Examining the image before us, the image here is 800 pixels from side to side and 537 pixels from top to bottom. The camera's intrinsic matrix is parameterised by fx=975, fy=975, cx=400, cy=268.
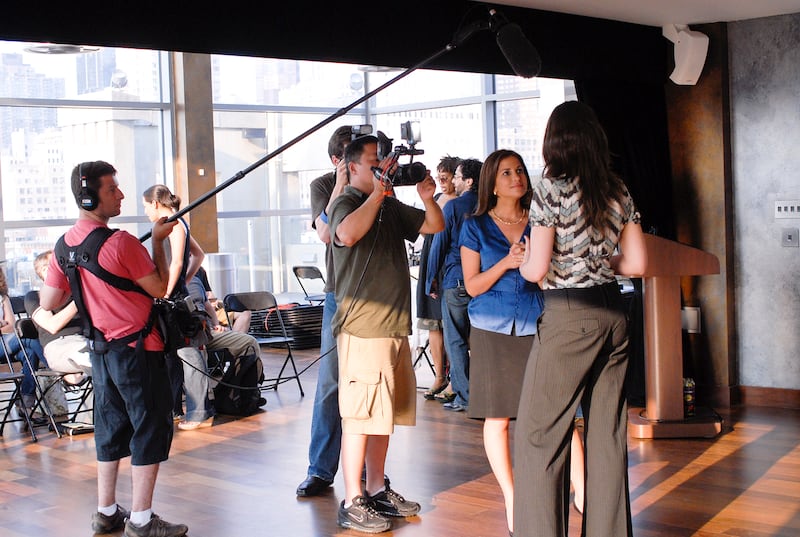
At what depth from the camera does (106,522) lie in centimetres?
431

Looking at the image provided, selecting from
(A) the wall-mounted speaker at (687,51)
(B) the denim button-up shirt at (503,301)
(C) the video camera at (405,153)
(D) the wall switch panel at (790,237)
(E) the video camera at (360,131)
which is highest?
(A) the wall-mounted speaker at (687,51)

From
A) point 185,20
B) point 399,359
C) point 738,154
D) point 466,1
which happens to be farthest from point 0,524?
point 738,154

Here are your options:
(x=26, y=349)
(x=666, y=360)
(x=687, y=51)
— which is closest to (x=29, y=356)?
(x=26, y=349)

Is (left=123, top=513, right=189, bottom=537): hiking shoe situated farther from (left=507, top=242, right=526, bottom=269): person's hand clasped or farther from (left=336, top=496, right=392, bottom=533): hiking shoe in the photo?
(left=507, top=242, right=526, bottom=269): person's hand clasped

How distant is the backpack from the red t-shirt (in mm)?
2886

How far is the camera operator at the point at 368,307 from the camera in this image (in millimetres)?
4008

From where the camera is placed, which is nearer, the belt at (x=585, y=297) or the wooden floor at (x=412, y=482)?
the belt at (x=585, y=297)

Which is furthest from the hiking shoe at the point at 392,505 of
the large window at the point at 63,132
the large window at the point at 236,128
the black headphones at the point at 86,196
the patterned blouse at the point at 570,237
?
the large window at the point at 63,132

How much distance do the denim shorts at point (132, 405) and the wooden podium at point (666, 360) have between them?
9.33ft

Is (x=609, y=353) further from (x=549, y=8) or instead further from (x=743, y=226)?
(x=743, y=226)

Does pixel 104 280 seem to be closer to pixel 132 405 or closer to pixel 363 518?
pixel 132 405

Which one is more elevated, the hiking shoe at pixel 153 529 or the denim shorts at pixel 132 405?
the denim shorts at pixel 132 405

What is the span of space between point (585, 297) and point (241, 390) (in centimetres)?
418

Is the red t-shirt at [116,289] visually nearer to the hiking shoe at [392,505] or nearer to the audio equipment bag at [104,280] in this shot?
the audio equipment bag at [104,280]
